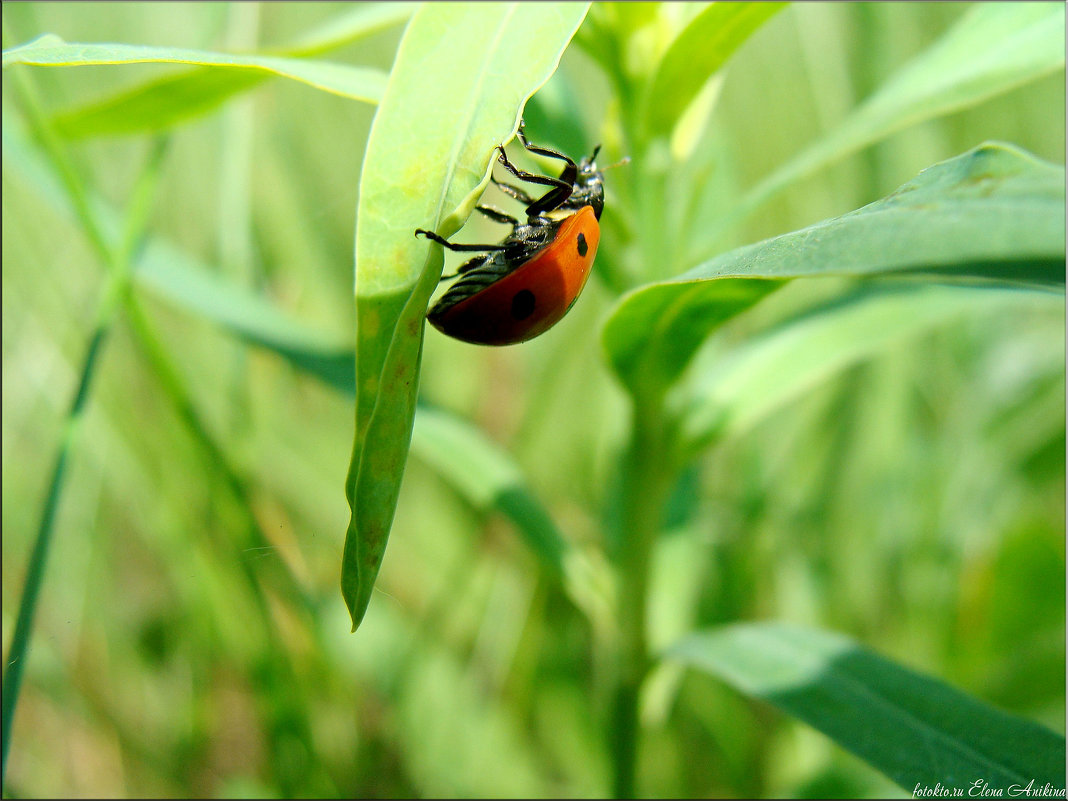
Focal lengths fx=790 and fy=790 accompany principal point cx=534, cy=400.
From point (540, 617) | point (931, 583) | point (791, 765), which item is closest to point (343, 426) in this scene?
point (540, 617)

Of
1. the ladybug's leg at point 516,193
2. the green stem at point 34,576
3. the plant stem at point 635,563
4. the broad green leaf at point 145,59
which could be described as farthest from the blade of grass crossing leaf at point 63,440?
the plant stem at point 635,563

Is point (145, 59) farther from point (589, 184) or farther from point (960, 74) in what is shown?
point (960, 74)

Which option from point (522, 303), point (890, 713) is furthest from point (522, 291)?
point (890, 713)

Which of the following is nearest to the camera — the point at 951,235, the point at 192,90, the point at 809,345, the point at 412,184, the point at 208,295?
the point at 951,235

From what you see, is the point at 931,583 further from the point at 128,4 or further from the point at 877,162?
the point at 128,4

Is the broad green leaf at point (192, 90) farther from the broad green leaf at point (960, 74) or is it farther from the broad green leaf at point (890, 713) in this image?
the broad green leaf at point (890, 713)

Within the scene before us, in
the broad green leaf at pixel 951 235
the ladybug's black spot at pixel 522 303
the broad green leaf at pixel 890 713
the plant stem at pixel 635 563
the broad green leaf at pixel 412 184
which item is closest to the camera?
the broad green leaf at pixel 951 235

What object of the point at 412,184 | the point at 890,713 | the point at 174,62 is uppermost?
the point at 174,62
